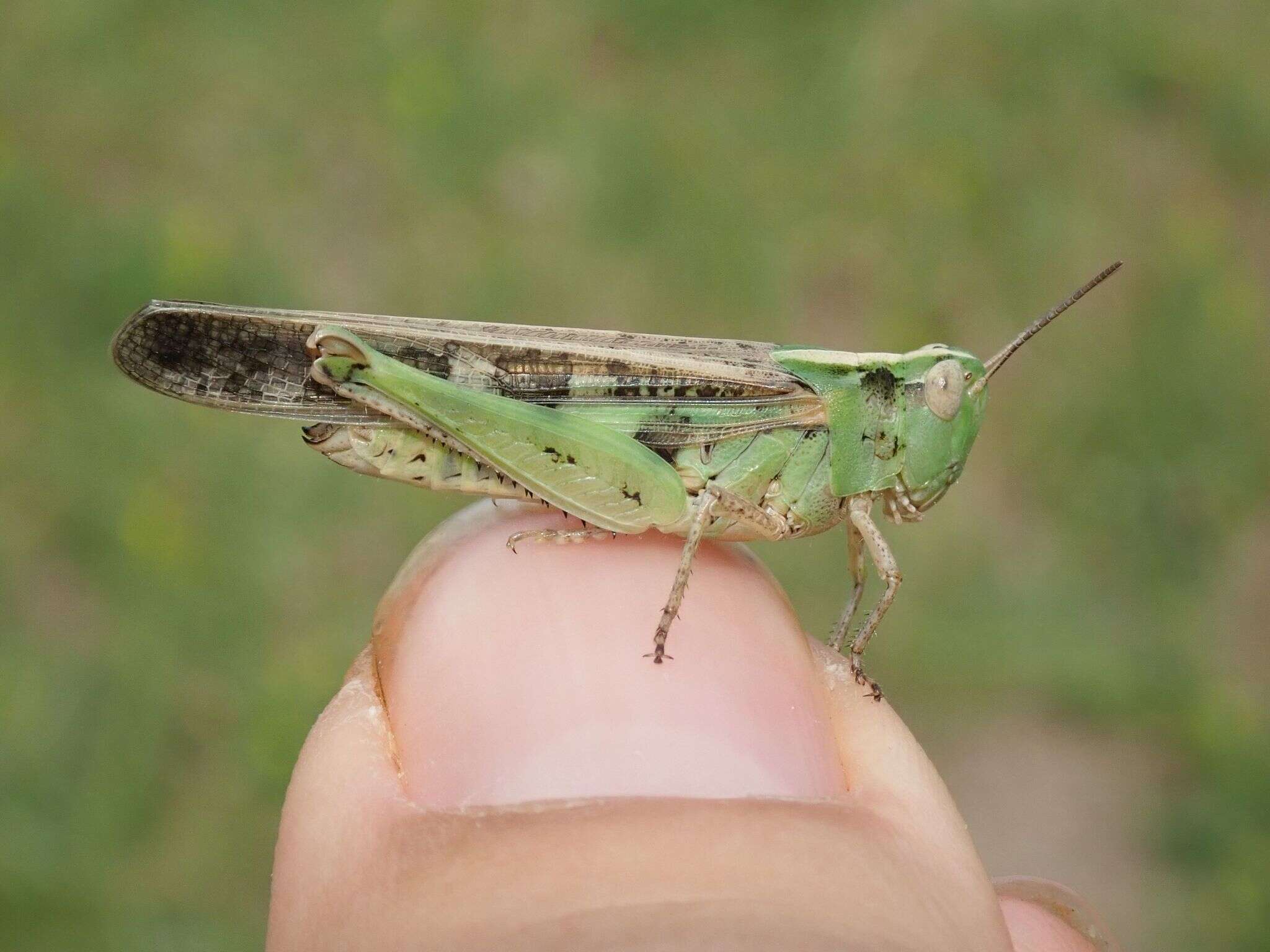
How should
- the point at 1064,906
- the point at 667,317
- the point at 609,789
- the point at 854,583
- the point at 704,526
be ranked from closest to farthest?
the point at 609,789, the point at 1064,906, the point at 704,526, the point at 854,583, the point at 667,317

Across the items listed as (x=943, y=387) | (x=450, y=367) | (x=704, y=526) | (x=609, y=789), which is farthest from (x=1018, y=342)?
(x=609, y=789)

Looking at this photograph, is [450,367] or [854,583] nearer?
[450,367]

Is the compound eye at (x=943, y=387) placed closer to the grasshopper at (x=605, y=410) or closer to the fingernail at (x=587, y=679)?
the grasshopper at (x=605, y=410)

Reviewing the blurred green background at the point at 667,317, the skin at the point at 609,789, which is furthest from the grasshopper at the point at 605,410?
the blurred green background at the point at 667,317

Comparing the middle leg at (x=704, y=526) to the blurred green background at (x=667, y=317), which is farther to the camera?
the blurred green background at (x=667, y=317)

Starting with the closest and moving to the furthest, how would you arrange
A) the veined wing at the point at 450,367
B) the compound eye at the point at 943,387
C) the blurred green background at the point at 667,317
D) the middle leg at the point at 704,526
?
1. the middle leg at the point at 704,526
2. the veined wing at the point at 450,367
3. the compound eye at the point at 943,387
4. the blurred green background at the point at 667,317

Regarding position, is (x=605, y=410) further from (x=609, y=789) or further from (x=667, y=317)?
(x=667, y=317)

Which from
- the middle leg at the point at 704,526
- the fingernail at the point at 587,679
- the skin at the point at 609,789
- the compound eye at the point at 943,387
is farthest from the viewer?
the compound eye at the point at 943,387

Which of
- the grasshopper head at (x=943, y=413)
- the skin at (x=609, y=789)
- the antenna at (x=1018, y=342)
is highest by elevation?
the antenna at (x=1018, y=342)

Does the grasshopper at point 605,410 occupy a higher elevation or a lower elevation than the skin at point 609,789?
higher
